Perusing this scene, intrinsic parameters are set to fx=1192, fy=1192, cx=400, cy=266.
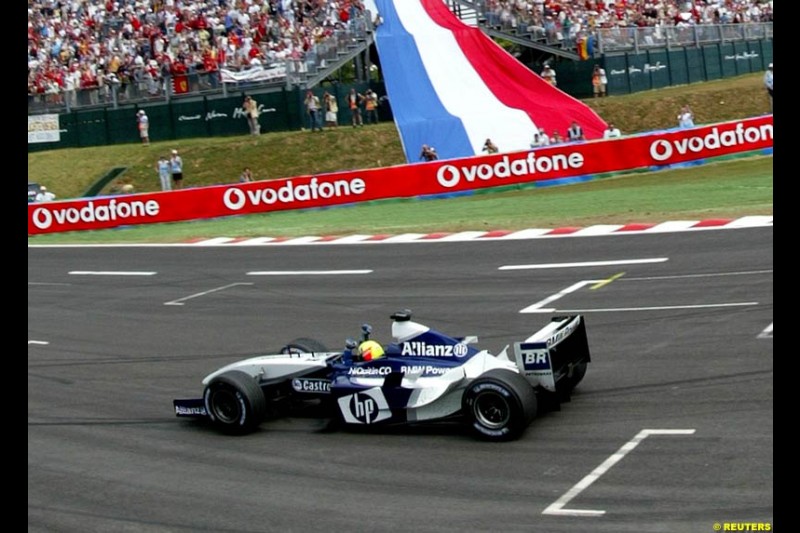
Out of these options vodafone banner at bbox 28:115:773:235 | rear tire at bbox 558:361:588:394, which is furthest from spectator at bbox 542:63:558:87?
rear tire at bbox 558:361:588:394

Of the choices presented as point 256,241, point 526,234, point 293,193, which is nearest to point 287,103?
point 293,193

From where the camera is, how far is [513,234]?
70.0ft

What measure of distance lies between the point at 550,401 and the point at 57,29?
117 ft

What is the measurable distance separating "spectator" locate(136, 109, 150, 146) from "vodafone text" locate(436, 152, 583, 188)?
14686mm

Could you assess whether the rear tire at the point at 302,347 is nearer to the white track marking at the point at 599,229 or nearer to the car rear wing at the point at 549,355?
the car rear wing at the point at 549,355

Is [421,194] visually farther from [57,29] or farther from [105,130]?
[57,29]

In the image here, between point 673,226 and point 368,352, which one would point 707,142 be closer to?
point 673,226

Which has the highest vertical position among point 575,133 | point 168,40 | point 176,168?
point 168,40

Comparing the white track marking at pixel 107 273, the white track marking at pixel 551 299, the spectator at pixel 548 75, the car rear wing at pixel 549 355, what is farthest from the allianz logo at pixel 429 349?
the spectator at pixel 548 75

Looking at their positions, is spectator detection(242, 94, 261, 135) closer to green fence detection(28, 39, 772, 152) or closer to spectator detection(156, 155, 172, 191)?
green fence detection(28, 39, 772, 152)

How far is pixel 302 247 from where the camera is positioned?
22531 millimetres

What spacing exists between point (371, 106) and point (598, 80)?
727 cm

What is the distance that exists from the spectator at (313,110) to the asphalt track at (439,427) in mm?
17402

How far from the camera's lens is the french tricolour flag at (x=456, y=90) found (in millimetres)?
32875
